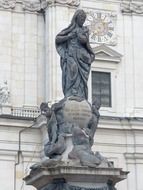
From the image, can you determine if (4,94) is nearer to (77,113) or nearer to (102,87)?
(102,87)

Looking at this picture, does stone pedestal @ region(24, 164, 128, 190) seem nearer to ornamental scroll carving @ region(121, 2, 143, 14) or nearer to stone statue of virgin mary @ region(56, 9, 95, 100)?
stone statue of virgin mary @ region(56, 9, 95, 100)

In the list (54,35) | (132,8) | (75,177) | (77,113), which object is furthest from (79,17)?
(132,8)

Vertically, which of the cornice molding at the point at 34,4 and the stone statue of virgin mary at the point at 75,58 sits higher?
the cornice molding at the point at 34,4

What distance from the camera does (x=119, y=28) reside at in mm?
33625

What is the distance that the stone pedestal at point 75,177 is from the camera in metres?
13.2

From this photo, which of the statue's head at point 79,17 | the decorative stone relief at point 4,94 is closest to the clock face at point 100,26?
the decorative stone relief at point 4,94

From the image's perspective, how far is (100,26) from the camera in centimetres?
3334

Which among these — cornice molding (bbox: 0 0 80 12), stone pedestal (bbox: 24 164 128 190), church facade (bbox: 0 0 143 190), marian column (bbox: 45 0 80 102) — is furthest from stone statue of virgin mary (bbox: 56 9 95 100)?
cornice molding (bbox: 0 0 80 12)

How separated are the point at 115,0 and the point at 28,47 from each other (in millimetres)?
5034

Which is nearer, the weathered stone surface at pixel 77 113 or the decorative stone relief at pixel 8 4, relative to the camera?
the weathered stone surface at pixel 77 113

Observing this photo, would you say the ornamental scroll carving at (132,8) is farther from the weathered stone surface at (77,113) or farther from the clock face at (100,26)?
the weathered stone surface at (77,113)

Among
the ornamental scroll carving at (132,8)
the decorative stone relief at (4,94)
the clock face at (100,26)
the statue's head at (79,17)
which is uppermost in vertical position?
the ornamental scroll carving at (132,8)

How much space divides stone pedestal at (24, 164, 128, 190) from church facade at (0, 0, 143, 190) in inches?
656

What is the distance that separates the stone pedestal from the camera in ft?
43.3
